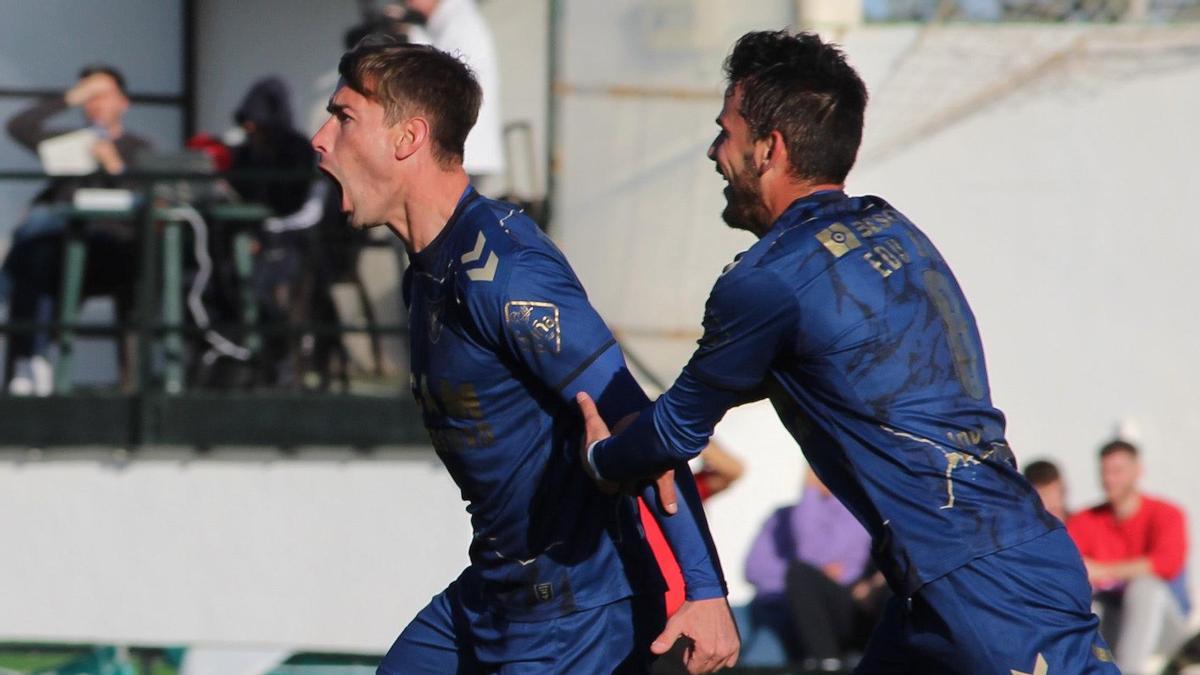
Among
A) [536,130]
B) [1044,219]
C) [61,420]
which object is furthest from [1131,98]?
[61,420]

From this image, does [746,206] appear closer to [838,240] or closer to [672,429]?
[838,240]

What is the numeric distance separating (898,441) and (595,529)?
0.73 m

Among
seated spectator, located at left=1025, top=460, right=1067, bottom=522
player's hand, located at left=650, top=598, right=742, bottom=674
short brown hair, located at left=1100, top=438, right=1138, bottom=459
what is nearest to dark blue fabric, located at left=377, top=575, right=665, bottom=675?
player's hand, located at left=650, top=598, right=742, bottom=674

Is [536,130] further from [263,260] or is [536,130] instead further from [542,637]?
[542,637]

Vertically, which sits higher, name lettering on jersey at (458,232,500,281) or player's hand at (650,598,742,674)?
name lettering on jersey at (458,232,500,281)

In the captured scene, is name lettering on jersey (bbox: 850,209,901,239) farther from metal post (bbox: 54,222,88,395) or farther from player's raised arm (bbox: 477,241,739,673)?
metal post (bbox: 54,222,88,395)

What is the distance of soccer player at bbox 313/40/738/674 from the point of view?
11.6ft

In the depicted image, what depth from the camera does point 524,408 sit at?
366 centimetres

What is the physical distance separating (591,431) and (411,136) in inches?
32.1

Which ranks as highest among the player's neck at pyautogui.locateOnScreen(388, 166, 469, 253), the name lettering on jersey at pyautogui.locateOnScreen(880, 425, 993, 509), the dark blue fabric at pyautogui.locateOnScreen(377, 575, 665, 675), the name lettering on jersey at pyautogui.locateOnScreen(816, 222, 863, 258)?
the name lettering on jersey at pyautogui.locateOnScreen(816, 222, 863, 258)

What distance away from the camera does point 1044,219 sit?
9.52 metres

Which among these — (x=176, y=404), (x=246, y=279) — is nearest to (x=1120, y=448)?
(x=246, y=279)

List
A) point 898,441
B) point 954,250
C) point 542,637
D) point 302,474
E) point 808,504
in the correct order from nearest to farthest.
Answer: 1. point 898,441
2. point 542,637
3. point 808,504
4. point 302,474
5. point 954,250

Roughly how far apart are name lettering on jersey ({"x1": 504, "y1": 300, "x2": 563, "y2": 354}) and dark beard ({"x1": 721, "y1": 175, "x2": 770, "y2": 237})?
0.40 meters
